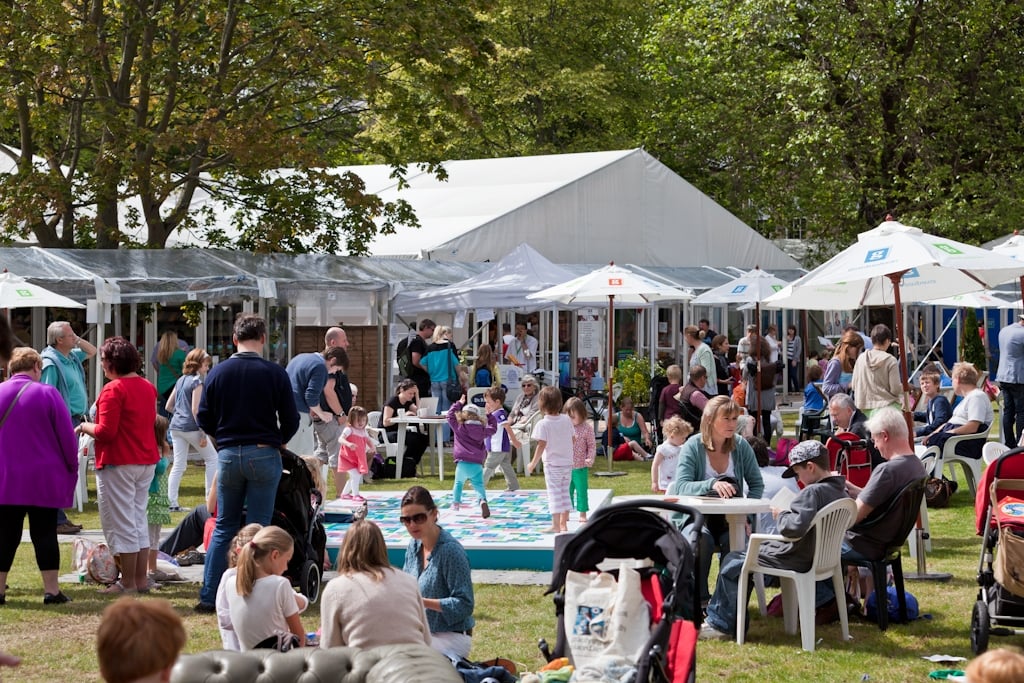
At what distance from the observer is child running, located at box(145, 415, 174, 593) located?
9.57 m

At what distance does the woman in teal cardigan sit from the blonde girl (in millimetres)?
9929

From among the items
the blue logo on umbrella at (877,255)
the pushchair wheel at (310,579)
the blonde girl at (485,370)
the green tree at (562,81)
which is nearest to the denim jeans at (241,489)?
the pushchair wheel at (310,579)

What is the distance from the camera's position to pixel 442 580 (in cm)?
671

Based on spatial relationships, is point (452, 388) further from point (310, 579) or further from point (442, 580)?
point (442, 580)

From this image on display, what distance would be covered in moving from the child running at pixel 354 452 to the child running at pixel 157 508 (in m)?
3.42

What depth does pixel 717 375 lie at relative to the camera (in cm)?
1997

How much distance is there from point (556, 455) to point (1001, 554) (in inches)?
185

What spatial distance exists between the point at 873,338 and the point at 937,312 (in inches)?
1007

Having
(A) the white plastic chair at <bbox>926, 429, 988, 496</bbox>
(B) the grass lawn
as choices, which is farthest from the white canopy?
(B) the grass lawn

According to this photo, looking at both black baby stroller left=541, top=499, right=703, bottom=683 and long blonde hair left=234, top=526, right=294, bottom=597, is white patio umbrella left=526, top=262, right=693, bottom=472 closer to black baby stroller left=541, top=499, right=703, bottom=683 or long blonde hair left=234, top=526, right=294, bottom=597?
black baby stroller left=541, top=499, right=703, bottom=683

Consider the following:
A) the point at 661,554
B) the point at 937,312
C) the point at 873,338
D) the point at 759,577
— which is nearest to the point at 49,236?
the point at 873,338

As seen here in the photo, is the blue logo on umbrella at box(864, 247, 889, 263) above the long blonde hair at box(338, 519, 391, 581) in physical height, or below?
above

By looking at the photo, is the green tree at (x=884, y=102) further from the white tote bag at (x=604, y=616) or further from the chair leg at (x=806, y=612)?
the white tote bag at (x=604, y=616)

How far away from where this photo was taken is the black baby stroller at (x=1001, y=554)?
7.03 meters
